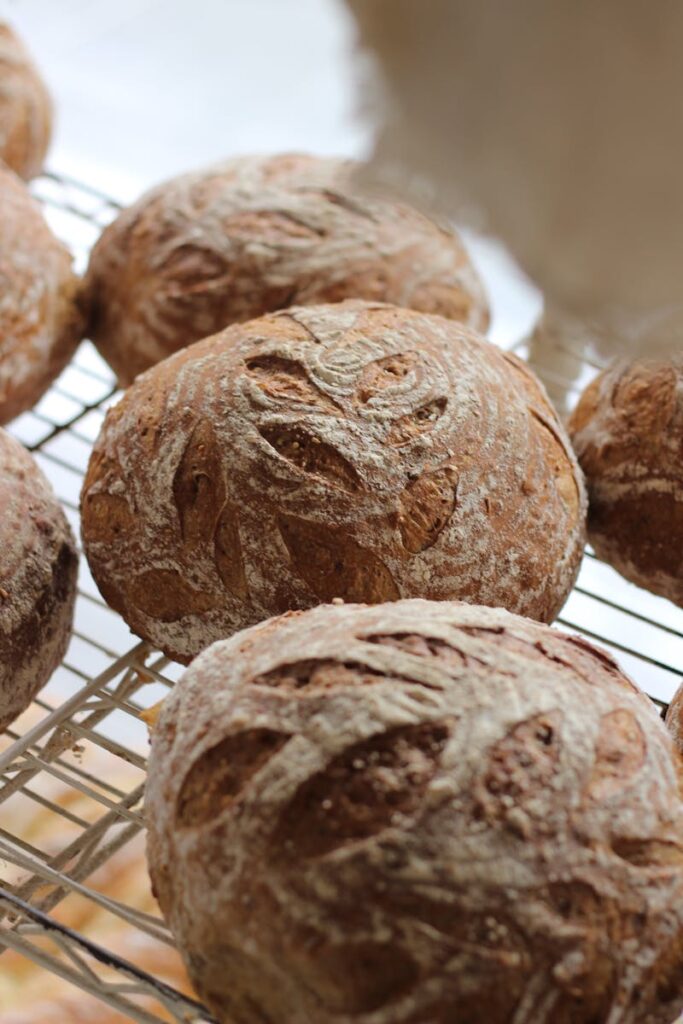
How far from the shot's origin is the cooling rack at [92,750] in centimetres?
106

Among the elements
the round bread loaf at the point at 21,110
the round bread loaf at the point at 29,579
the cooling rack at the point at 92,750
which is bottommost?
the cooling rack at the point at 92,750

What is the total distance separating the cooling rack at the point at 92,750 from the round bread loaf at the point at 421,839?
0.47 feet

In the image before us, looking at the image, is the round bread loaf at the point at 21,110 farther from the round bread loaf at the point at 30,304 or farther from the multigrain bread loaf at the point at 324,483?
the multigrain bread loaf at the point at 324,483

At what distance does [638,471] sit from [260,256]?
62 centimetres

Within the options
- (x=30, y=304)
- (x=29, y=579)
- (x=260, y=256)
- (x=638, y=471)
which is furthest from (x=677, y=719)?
(x=30, y=304)

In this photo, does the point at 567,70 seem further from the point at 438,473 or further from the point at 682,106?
the point at 438,473

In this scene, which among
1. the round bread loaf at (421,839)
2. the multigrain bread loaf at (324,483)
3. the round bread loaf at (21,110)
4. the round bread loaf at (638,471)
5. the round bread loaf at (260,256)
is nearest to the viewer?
the round bread loaf at (421,839)

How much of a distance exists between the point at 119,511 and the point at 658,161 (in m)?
1.04

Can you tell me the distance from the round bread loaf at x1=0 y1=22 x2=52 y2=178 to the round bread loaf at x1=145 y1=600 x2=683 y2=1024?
1586mm

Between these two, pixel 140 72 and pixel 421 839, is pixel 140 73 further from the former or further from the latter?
pixel 421 839

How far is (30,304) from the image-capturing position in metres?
1.71

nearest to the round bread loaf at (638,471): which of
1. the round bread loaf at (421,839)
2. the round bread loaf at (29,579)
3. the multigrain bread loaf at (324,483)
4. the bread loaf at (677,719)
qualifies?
the multigrain bread loaf at (324,483)

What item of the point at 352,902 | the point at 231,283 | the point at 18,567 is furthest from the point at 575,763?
the point at 231,283

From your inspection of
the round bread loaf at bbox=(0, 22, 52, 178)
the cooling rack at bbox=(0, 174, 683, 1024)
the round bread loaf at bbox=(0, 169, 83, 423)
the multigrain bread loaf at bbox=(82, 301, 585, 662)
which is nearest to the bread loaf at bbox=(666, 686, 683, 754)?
the multigrain bread loaf at bbox=(82, 301, 585, 662)
